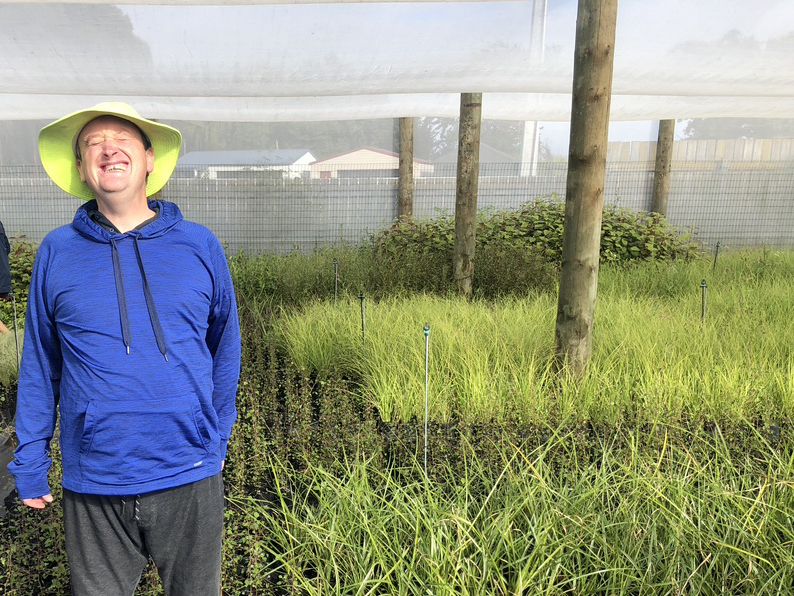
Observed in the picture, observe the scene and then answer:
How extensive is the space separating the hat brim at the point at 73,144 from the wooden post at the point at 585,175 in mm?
1853

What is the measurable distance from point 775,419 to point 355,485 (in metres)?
1.99

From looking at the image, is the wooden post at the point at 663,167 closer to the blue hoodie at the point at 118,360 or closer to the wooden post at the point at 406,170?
the wooden post at the point at 406,170

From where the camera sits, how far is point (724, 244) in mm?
8234

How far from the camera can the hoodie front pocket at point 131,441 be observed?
126cm

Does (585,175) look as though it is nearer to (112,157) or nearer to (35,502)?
(112,157)

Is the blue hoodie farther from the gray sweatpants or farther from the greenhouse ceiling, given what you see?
the greenhouse ceiling

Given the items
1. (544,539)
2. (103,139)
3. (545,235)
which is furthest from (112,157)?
(545,235)

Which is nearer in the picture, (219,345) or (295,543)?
(219,345)

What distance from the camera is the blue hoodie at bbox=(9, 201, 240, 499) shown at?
1267mm

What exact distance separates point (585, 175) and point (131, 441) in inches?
88.4

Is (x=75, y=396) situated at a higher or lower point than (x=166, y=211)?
Result: lower

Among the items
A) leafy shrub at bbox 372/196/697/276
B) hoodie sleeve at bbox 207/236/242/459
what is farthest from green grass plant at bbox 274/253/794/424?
leafy shrub at bbox 372/196/697/276

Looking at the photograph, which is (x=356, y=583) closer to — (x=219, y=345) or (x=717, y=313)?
(x=219, y=345)

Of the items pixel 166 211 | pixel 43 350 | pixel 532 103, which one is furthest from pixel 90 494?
pixel 532 103
